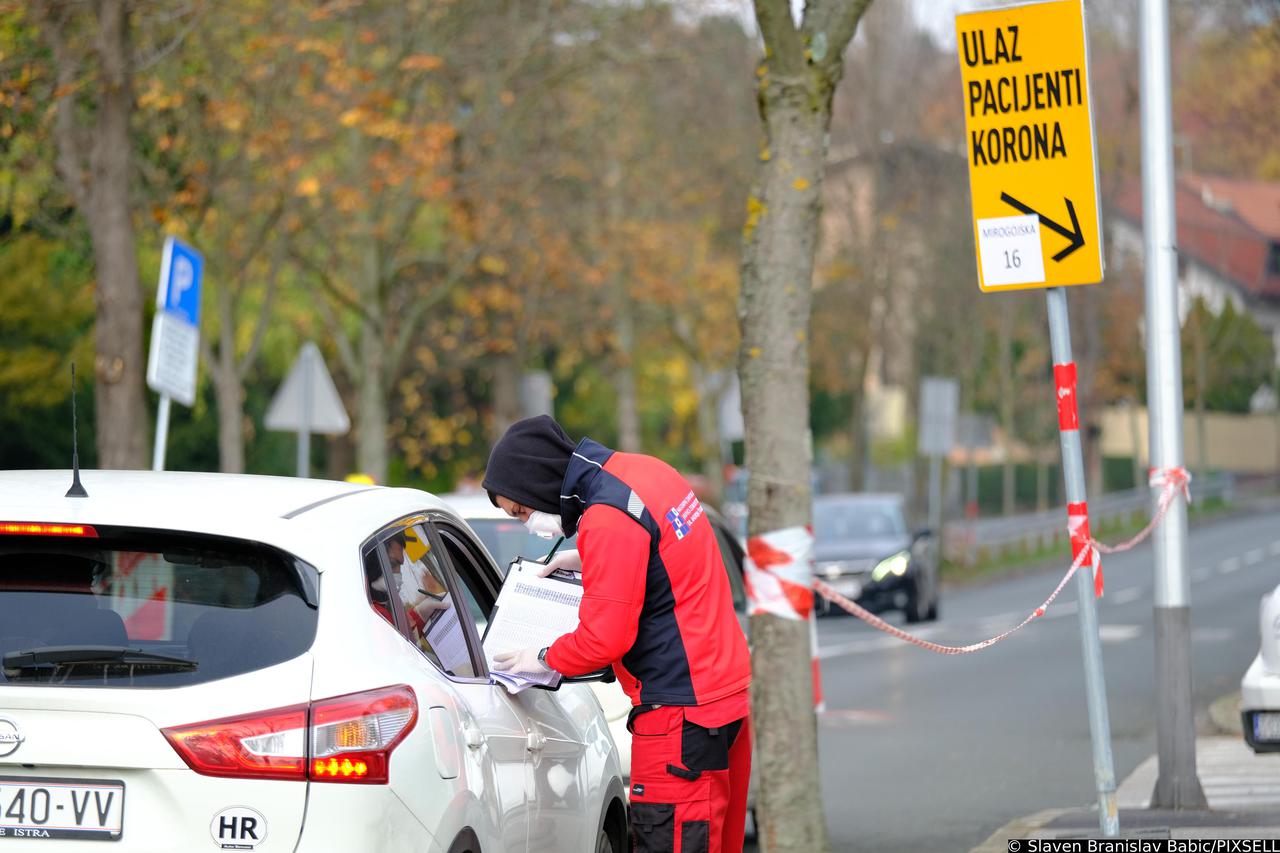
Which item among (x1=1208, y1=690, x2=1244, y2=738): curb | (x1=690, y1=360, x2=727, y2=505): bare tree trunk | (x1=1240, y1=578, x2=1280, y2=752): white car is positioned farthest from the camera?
(x1=690, y1=360, x2=727, y2=505): bare tree trunk

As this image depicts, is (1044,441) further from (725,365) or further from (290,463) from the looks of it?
(290,463)

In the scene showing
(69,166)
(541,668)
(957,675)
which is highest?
(69,166)

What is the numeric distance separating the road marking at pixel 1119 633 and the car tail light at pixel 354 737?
18020 mm

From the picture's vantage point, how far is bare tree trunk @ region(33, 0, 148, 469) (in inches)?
528

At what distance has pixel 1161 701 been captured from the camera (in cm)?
889

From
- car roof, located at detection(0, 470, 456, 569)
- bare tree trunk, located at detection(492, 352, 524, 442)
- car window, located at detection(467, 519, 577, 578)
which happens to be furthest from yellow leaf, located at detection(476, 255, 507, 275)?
car roof, located at detection(0, 470, 456, 569)

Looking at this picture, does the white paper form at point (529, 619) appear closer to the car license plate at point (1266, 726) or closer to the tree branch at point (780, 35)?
the tree branch at point (780, 35)

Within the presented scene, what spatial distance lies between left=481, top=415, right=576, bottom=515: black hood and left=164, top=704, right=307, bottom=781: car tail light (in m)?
1.38

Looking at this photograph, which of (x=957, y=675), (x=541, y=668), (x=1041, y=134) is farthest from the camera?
(x=957, y=675)

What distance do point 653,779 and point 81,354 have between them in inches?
1018

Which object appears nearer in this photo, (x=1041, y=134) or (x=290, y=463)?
(x=1041, y=134)

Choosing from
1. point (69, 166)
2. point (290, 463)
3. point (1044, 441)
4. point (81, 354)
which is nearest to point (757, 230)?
point (69, 166)

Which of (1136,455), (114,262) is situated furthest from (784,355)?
(1136,455)

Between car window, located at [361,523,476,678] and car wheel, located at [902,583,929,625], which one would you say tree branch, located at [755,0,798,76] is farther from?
car wheel, located at [902,583,929,625]
